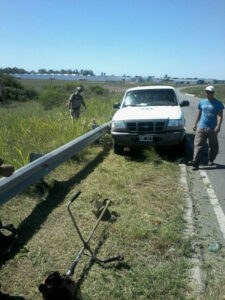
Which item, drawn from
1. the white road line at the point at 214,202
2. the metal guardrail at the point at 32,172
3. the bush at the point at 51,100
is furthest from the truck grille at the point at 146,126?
the bush at the point at 51,100

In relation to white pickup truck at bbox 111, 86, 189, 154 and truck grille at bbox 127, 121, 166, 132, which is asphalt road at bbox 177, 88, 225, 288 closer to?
white pickup truck at bbox 111, 86, 189, 154

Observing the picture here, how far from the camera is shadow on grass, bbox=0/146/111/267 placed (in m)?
3.45

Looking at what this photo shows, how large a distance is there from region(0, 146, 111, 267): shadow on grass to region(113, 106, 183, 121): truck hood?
183 centimetres

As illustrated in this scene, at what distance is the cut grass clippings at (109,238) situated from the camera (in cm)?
274

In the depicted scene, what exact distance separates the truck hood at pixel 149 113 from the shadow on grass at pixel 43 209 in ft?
5.99

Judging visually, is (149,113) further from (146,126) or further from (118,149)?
(118,149)

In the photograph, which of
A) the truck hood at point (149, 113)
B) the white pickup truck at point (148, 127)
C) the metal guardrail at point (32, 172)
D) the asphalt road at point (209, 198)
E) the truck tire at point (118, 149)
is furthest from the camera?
the truck tire at point (118, 149)

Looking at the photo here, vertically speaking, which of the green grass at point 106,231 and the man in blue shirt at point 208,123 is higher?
the man in blue shirt at point 208,123

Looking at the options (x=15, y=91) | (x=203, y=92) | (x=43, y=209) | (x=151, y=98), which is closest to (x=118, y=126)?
(x=151, y=98)

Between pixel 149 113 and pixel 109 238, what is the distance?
4.36 metres

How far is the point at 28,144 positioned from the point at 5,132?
0.89 meters

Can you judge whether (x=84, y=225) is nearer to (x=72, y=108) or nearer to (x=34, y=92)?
(x=72, y=108)

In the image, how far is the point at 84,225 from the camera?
381 cm

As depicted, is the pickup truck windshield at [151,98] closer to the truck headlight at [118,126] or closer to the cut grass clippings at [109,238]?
the truck headlight at [118,126]
